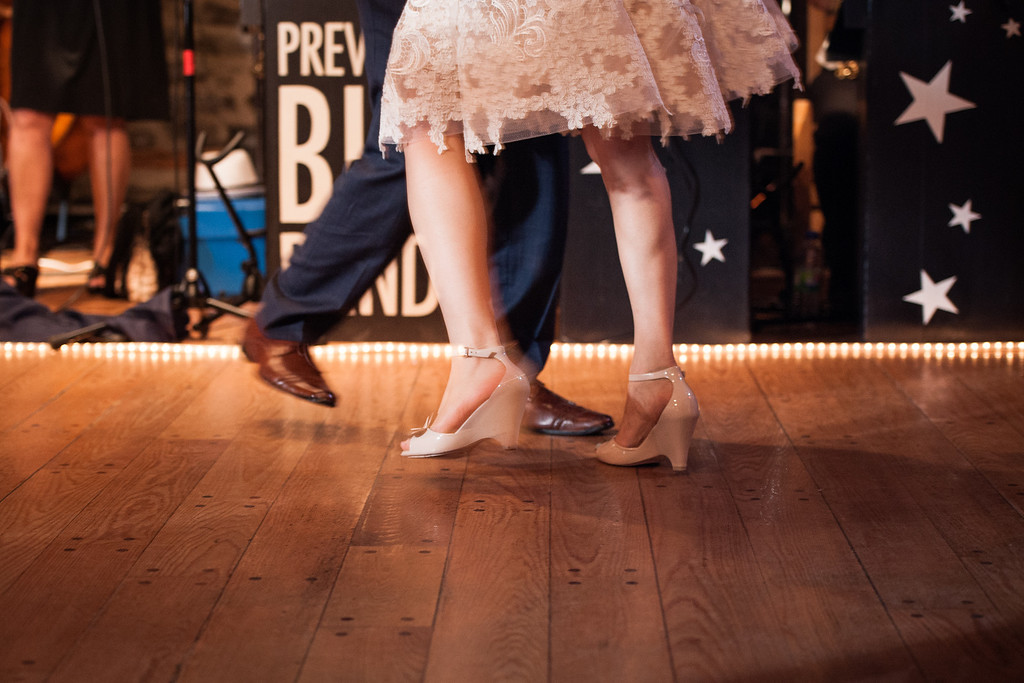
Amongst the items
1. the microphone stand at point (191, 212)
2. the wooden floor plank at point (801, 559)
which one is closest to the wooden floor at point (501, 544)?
the wooden floor plank at point (801, 559)

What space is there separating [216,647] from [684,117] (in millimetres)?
773

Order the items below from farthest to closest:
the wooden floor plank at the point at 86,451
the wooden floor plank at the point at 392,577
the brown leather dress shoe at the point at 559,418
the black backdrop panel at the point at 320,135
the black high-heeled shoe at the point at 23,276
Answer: the black high-heeled shoe at the point at 23,276, the black backdrop panel at the point at 320,135, the brown leather dress shoe at the point at 559,418, the wooden floor plank at the point at 86,451, the wooden floor plank at the point at 392,577

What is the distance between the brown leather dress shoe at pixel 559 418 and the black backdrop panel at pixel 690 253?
669mm

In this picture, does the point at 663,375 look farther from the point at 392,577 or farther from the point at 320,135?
the point at 320,135

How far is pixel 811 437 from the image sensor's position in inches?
58.9

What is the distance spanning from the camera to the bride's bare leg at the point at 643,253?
4.36 ft

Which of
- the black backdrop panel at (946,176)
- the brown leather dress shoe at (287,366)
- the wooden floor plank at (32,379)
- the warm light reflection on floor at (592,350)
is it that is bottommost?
the wooden floor plank at (32,379)

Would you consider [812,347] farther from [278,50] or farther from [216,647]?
[216,647]

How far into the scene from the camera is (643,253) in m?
1.34

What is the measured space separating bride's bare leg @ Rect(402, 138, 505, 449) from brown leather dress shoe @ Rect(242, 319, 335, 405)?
0.35 metres

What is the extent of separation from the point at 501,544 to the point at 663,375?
36 centimetres

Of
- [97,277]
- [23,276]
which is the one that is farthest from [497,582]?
[97,277]

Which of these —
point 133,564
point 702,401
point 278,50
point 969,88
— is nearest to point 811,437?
point 702,401

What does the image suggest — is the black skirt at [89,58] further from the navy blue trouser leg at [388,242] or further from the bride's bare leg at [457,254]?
the bride's bare leg at [457,254]
